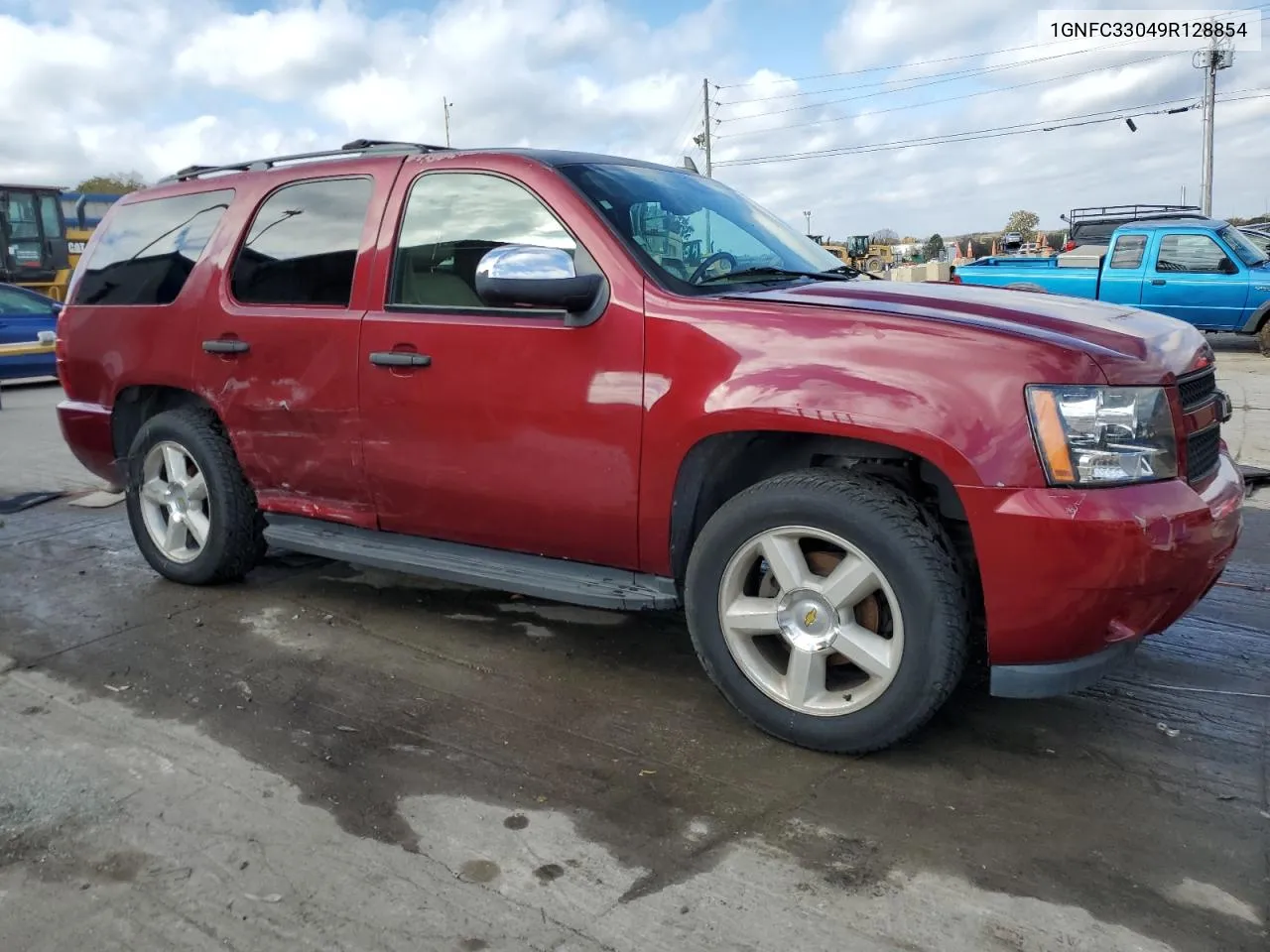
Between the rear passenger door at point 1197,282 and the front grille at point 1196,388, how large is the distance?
504 inches

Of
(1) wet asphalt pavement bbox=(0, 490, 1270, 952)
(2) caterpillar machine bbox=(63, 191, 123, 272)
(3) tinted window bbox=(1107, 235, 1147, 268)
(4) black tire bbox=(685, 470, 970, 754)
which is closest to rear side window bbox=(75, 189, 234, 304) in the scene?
(1) wet asphalt pavement bbox=(0, 490, 1270, 952)

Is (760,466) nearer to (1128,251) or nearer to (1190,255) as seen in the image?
(1128,251)

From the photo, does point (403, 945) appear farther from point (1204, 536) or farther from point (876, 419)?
point (1204, 536)

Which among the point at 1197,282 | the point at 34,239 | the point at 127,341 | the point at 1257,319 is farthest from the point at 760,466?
the point at 34,239

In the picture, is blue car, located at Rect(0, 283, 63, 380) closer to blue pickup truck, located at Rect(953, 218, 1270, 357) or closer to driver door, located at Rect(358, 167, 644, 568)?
driver door, located at Rect(358, 167, 644, 568)

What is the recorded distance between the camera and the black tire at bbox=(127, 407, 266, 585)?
4504mm

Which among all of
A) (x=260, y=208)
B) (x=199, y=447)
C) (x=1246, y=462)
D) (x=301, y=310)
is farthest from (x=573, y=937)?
(x=1246, y=462)

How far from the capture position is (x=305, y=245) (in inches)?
166

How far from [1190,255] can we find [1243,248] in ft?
2.61

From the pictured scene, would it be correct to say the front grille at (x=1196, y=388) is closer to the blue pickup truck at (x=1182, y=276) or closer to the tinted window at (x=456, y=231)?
the tinted window at (x=456, y=231)

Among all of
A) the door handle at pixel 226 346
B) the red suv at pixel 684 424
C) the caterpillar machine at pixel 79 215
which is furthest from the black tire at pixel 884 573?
the caterpillar machine at pixel 79 215

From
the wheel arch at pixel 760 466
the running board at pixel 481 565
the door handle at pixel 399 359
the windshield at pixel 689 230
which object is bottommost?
the running board at pixel 481 565

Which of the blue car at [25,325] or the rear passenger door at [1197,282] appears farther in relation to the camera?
the rear passenger door at [1197,282]

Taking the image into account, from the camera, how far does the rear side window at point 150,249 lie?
4.62m
